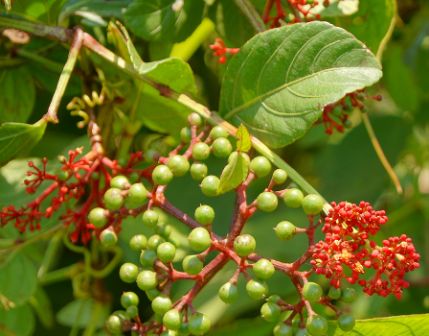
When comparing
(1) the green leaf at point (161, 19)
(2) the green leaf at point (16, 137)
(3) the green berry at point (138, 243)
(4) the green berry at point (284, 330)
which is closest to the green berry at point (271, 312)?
(4) the green berry at point (284, 330)

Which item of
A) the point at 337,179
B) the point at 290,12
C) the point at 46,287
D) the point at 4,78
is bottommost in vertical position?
the point at 46,287

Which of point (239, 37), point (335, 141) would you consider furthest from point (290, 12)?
point (335, 141)

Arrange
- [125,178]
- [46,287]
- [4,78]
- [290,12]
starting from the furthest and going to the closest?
[46,287] < [4,78] < [290,12] < [125,178]

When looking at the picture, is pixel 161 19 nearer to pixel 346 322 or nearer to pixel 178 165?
pixel 178 165

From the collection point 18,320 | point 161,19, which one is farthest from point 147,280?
point 18,320

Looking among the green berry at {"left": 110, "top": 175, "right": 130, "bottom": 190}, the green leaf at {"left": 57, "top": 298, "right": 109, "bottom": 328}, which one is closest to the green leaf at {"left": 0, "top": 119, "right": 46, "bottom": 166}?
the green berry at {"left": 110, "top": 175, "right": 130, "bottom": 190}

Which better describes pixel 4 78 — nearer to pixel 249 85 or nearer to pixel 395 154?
pixel 249 85
